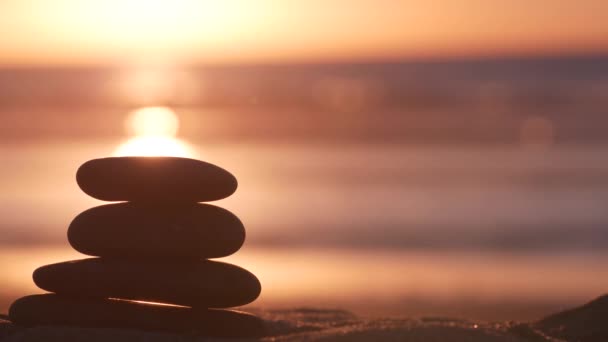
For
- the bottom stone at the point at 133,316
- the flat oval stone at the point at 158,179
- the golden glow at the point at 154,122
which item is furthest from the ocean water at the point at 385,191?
the flat oval stone at the point at 158,179

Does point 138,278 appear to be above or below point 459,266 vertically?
below

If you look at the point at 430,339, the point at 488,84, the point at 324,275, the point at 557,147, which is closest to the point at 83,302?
the point at 430,339

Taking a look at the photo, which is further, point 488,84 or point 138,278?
point 488,84

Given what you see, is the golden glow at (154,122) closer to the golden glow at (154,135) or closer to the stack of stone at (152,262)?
the golden glow at (154,135)

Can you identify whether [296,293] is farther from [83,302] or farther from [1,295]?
[83,302]

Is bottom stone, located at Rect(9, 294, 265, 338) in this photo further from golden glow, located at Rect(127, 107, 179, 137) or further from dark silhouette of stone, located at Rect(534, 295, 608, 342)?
golden glow, located at Rect(127, 107, 179, 137)

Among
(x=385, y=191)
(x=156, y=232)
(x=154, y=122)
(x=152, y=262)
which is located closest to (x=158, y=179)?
(x=156, y=232)
